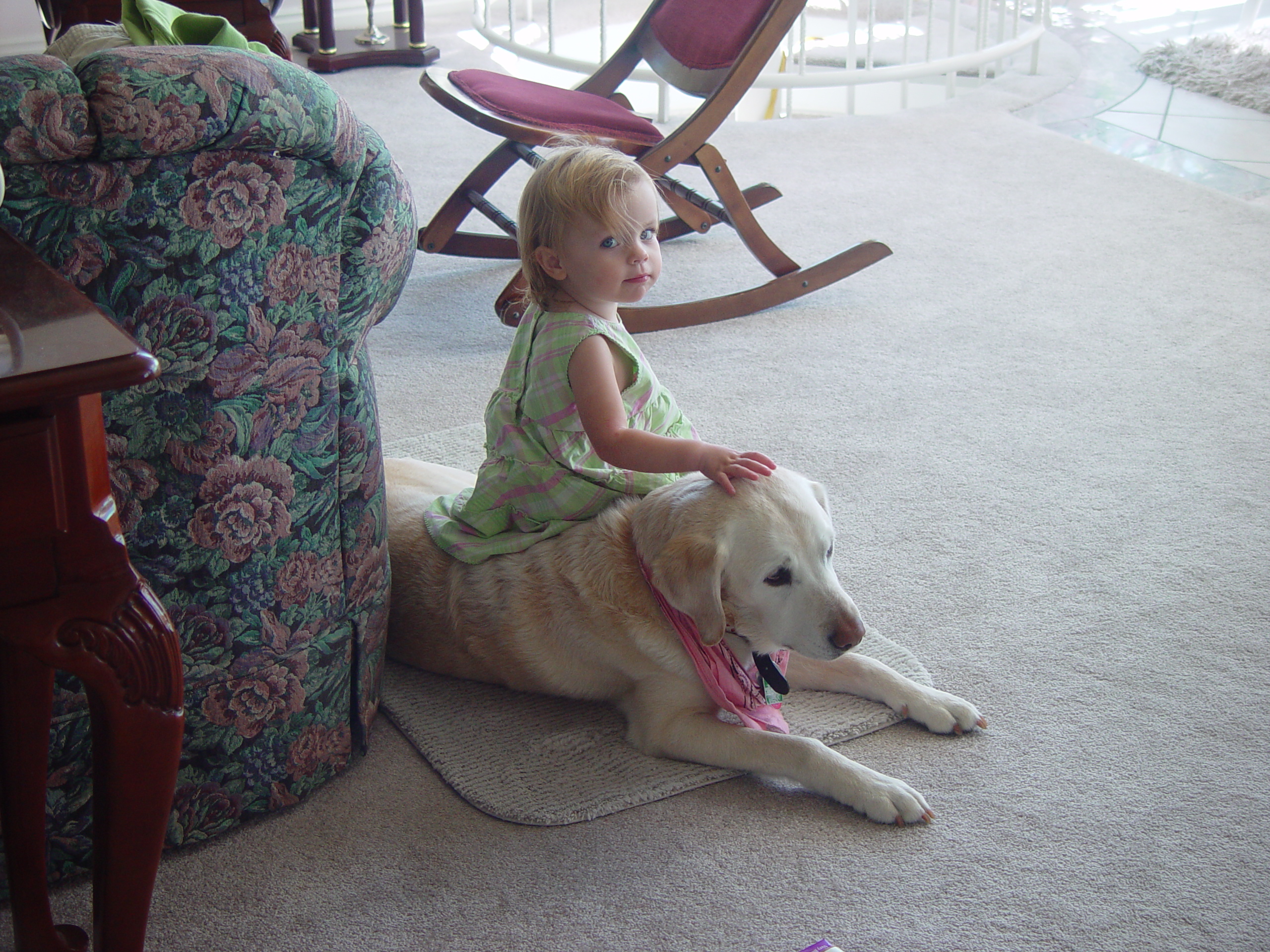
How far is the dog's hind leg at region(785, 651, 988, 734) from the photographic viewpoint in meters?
1.54

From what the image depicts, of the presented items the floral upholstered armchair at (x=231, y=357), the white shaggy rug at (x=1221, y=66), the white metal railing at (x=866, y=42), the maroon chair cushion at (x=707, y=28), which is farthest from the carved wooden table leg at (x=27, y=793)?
the white shaggy rug at (x=1221, y=66)

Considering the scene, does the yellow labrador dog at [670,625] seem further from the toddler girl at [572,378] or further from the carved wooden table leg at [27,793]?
the carved wooden table leg at [27,793]

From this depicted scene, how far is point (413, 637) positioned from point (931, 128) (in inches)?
129

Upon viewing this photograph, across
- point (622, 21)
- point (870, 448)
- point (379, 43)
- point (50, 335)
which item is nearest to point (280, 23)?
point (379, 43)

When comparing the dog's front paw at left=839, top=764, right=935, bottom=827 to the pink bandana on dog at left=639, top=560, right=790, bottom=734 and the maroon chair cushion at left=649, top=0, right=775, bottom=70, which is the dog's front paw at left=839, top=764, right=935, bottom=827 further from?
the maroon chair cushion at left=649, top=0, right=775, bottom=70

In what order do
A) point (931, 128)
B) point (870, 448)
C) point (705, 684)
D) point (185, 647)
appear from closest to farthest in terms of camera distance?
point (185, 647) → point (705, 684) → point (870, 448) → point (931, 128)

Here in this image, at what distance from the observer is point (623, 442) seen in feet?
4.83

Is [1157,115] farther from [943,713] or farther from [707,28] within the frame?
[943,713]

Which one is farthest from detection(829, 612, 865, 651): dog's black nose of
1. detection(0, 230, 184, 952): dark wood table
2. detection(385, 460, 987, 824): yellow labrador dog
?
detection(0, 230, 184, 952): dark wood table

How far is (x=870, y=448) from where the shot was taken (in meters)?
2.26

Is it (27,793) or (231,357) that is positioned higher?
(231,357)

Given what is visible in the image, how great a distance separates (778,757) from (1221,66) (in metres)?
4.61

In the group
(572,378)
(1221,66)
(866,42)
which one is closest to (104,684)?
(572,378)

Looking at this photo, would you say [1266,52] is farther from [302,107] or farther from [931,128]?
[302,107]
